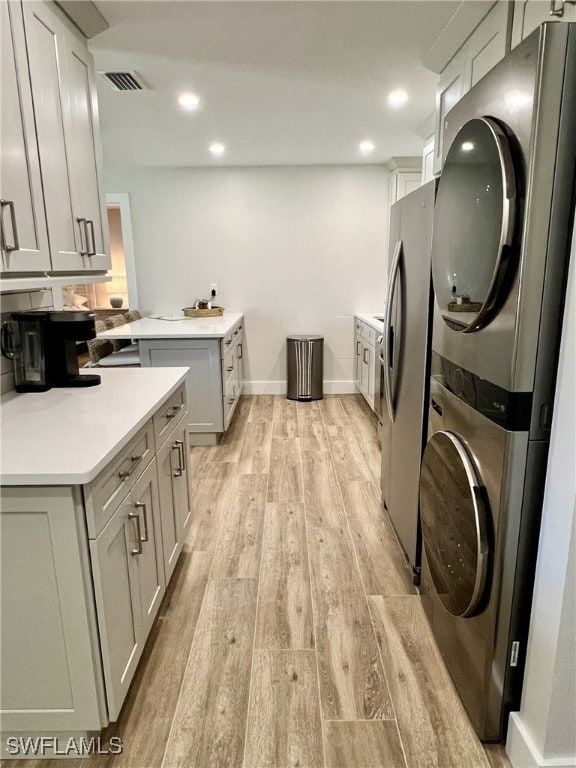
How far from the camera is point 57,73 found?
1.80 m

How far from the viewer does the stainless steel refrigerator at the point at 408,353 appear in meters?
1.84

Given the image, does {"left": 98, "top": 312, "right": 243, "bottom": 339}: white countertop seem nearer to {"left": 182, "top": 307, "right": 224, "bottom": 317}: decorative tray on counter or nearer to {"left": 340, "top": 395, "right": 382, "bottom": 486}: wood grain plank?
{"left": 182, "top": 307, "right": 224, "bottom": 317}: decorative tray on counter

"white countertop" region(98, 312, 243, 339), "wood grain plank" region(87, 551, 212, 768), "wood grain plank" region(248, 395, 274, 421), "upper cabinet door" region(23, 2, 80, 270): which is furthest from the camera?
"wood grain plank" region(248, 395, 274, 421)

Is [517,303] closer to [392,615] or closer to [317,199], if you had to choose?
[392,615]

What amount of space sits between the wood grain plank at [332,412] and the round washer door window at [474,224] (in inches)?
110

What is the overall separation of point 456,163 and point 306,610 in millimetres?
1752

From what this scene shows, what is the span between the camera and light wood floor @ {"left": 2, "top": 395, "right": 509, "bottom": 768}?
140 cm

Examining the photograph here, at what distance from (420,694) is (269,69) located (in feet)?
9.33

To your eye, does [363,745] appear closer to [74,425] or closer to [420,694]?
[420,694]

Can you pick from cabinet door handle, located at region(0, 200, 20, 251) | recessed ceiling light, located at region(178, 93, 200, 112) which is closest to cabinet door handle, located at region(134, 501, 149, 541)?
cabinet door handle, located at region(0, 200, 20, 251)

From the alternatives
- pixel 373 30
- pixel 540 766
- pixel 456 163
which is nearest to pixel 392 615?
pixel 540 766

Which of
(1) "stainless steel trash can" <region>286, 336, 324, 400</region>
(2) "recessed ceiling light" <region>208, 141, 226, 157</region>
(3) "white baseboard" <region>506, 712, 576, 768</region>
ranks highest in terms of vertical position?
(2) "recessed ceiling light" <region>208, 141, 226, 157</region>

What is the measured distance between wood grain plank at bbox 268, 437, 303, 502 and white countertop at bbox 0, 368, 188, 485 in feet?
3.85

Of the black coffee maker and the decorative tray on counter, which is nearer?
the black coffee maker
